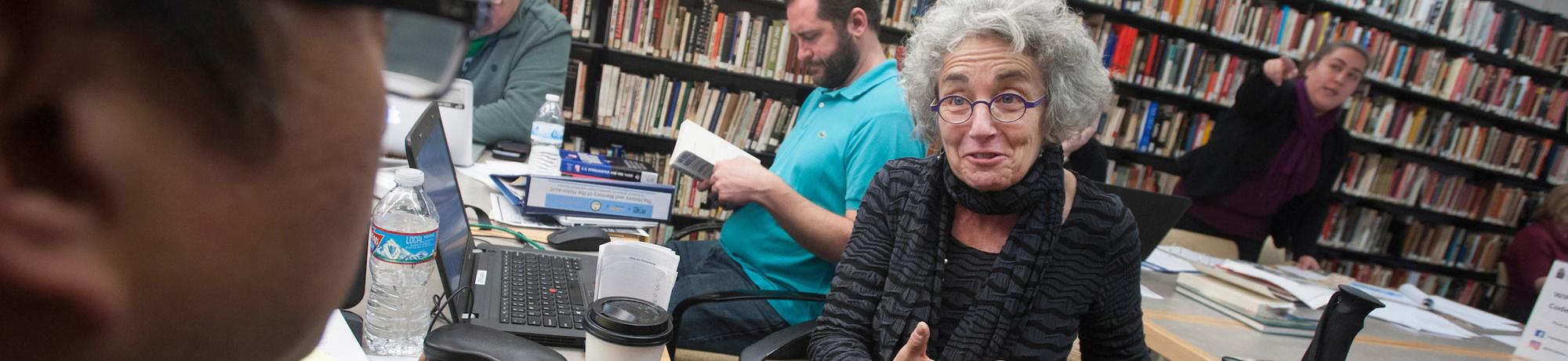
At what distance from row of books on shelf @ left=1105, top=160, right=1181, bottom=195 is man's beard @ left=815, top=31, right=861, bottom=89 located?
2.42 metres

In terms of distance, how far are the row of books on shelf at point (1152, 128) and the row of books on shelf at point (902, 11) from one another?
3.57 ft

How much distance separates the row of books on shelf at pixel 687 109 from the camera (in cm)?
341

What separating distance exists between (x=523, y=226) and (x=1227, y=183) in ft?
9.11

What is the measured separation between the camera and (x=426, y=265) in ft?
3.36

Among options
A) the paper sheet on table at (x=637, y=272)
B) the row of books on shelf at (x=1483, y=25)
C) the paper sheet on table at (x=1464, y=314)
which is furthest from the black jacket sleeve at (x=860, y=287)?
the row of books on shelf at (x=1483, y=25)

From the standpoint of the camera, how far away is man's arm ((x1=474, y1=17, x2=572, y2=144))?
2.44 metres

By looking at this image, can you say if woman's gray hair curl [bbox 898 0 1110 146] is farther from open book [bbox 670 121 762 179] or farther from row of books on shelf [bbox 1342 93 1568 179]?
row of books on shelf [bbox 1342 93 1568 179]

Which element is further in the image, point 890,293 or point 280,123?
point 890,293

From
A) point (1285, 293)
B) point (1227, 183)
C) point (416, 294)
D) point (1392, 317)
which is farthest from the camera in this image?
point (1227, 183)

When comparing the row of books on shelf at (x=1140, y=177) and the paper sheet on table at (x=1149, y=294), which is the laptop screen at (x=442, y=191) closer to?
the paper sheet on table at (x=1149, y=294)

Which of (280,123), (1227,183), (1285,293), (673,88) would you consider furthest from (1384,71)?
(280,123)

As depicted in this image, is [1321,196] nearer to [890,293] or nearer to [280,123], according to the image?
[890,293]

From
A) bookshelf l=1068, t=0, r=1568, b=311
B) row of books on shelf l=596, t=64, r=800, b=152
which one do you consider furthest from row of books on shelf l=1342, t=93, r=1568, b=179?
row of books on shelf l=596, t=64, r=800, b=152

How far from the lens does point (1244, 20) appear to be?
3855 mm
